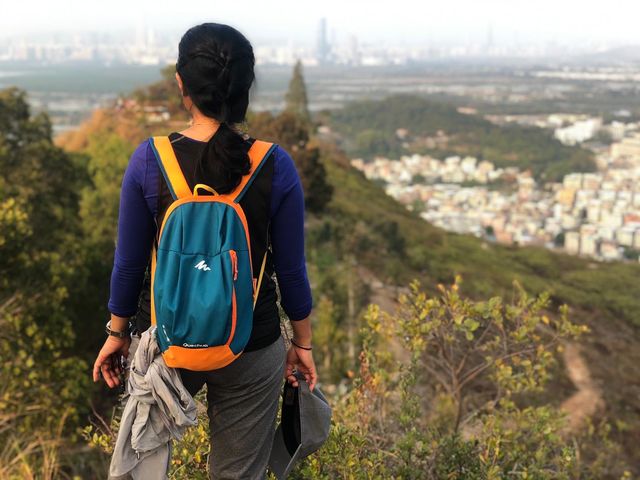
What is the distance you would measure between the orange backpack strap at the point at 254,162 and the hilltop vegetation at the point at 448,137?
51933mm

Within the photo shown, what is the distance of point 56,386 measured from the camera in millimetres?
6102

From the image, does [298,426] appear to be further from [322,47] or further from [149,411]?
[322,47]

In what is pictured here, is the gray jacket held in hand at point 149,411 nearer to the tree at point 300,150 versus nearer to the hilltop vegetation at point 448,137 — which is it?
the tree at point 300,150

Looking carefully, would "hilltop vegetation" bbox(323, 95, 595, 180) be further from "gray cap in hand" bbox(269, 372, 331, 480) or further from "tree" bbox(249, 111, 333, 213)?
"gray cap in hand" bbox(269, 372, 331, 480)

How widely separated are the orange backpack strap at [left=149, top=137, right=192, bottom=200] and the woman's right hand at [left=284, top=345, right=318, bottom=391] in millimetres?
549

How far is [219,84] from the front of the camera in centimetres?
132

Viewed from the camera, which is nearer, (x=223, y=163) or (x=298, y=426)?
(x=223, y=163)

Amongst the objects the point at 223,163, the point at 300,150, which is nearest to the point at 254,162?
the point at 223,163

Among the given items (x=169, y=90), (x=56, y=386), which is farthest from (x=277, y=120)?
(x=56, y=386)

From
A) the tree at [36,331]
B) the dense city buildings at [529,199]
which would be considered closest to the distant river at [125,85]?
the dense city buildings at [529,199]

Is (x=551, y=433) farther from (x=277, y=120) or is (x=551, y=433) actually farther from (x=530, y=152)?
(x=530, y=152)

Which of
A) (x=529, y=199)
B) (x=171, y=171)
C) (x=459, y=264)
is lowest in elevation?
(x=529, y=199)

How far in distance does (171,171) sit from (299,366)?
0.63 m

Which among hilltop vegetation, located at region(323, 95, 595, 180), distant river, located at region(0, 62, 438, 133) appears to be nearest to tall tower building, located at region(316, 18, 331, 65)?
distant river, located at region(0, 62, 438, 133)
